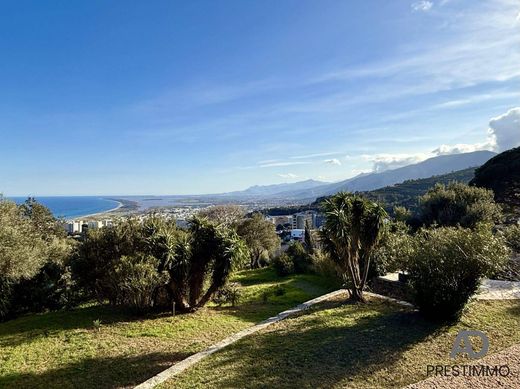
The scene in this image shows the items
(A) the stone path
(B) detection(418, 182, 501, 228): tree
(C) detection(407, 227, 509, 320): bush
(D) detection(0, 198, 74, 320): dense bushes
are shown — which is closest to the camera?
(A) the stone path

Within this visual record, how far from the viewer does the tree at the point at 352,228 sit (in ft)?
36.0

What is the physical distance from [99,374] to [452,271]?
8964 millimetres

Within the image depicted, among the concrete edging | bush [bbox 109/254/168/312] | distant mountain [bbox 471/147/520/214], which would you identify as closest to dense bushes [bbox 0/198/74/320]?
bush [bbox 109/254/168/312]

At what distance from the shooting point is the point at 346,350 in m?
7.36

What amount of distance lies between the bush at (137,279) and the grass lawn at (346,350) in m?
3.79

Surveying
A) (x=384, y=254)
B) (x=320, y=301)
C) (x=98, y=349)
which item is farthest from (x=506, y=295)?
(x=98, y=349)

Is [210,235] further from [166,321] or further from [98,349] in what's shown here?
[98,349]

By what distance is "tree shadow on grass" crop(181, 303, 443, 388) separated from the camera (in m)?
6.30

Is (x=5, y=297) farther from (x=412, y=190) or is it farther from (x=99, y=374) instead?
(x=412, y=190)

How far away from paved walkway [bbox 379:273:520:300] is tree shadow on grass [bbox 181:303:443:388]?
3665 millimetres

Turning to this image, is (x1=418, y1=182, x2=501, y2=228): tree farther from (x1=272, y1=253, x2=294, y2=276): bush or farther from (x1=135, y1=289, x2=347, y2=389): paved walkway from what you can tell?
(x1=135, y1=289, x2=347, y2=389): paved walkway

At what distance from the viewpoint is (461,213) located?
26.1m

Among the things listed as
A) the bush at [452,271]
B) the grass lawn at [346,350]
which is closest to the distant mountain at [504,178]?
the bush at [452,271]

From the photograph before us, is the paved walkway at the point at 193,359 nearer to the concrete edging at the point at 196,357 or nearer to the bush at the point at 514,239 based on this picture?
the concrete edging at the point at 196,357
